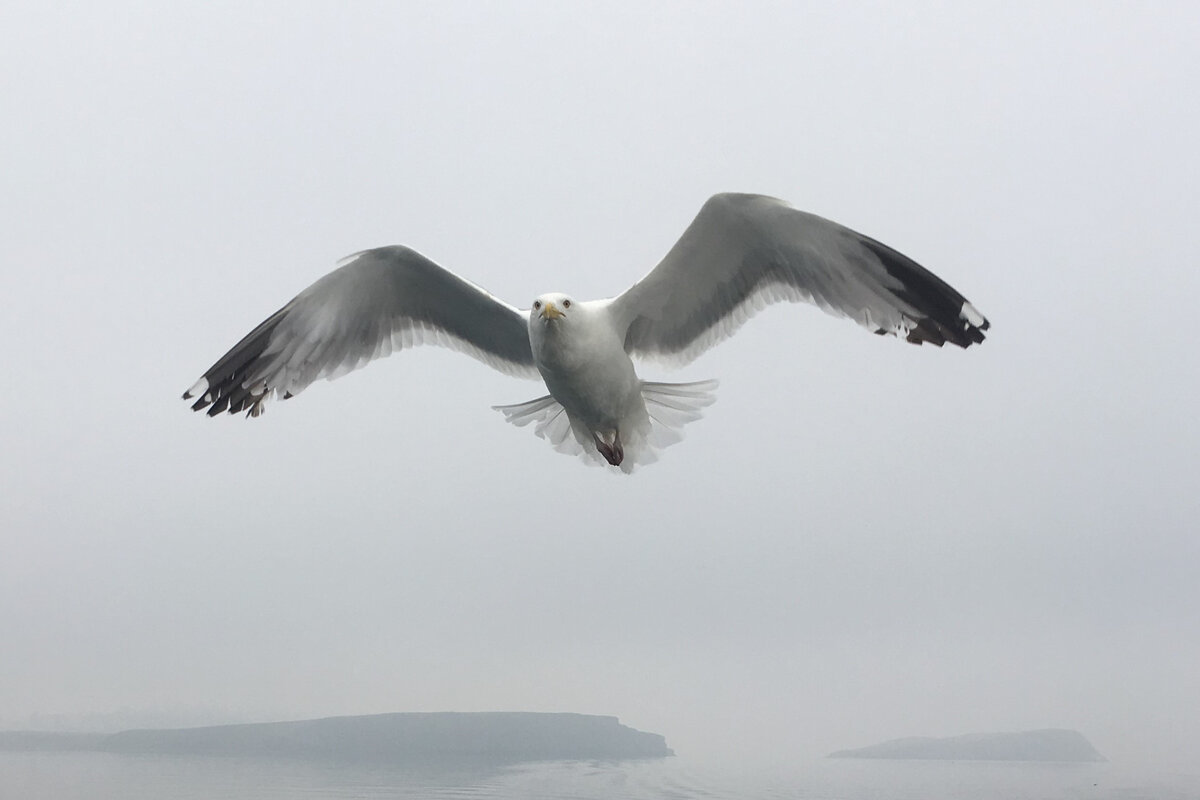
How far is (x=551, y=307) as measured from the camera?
383 centimetres

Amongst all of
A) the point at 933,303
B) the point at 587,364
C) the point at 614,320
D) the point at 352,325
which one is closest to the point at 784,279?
the point at 933,303

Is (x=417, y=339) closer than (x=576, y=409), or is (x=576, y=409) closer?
(x=576, y=409)

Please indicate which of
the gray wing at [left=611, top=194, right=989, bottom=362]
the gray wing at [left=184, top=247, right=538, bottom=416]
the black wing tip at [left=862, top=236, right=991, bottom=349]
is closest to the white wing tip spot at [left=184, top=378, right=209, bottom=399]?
the gray wing at [left=184, top=247, right=538, bottom=416]

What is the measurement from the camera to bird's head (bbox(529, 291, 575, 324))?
151 inches

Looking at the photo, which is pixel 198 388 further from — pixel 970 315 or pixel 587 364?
pixel 970 315

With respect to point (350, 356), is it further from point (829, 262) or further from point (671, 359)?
point (829, 262)

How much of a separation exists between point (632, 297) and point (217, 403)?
175 cm

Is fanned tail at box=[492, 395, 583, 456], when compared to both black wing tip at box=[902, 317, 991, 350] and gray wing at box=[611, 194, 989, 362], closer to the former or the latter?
gray wing at box=[611, 194, 989, 362]

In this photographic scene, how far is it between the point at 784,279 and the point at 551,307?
0.92 meters

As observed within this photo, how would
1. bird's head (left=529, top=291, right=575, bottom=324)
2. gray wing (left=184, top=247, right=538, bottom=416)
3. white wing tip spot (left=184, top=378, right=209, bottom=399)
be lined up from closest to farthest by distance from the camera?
bird's head (left=529, top=291, right=575, bottom=324) → gray wing (left=184, top=247, right=538, bottom=416) → white wing tip spot (left=184, top=378, right=209, bottom=399)

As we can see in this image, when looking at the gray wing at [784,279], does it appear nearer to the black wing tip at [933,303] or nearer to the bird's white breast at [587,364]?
the black wing tip at [933,303]

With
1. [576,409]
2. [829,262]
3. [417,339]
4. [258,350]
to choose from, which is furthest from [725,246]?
[258,350]

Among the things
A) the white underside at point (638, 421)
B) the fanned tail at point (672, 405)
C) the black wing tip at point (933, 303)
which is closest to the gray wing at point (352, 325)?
the white underside at point (638, 421)

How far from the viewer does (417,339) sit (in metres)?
4.66
